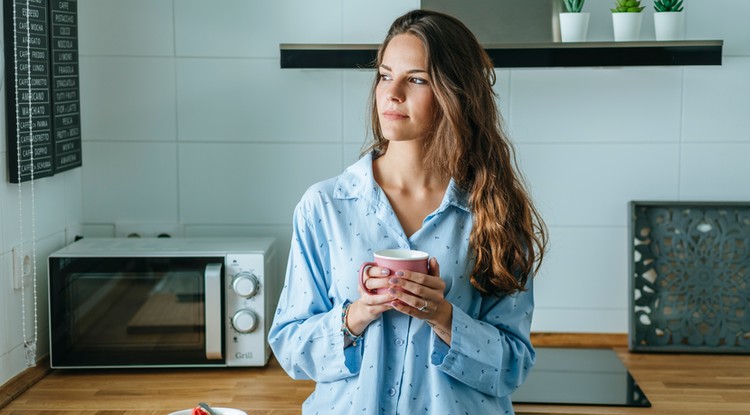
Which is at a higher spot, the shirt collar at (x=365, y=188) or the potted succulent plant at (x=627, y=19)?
the potted succulent plant at (x=627, y=19)

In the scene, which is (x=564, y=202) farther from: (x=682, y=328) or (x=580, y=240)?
(x=682, y=328)

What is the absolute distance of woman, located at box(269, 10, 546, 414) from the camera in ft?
4.42

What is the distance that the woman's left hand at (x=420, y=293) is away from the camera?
1.20m

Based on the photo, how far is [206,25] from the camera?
2.27 meters

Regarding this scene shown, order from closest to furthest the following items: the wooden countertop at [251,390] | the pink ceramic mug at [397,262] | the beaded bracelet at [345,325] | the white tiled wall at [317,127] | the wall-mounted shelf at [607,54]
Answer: the pink ceramic mug at [397,262] → the beaded bracelet at [345,325] → the wooden countertop at [251,390] → the wall-mounted shelf at [607,54] → the white tiled wall at [317,127]

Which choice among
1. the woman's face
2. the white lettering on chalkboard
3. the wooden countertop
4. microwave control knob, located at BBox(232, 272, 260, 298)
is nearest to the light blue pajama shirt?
the woman's face

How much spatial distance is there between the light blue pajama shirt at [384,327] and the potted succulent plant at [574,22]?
816 mm

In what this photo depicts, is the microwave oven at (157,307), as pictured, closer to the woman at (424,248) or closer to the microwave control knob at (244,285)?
the microwave control knob at (244,285)

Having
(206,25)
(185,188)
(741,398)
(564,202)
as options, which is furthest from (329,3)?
(741,398)

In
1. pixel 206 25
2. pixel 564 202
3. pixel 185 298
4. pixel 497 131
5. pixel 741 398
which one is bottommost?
pixel 741 398

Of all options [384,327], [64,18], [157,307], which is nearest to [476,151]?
[384,327]

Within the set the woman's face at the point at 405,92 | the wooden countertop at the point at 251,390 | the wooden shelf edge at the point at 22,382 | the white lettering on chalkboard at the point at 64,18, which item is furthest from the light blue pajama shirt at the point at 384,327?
the white lettering on chalkboard at the point at 64,18

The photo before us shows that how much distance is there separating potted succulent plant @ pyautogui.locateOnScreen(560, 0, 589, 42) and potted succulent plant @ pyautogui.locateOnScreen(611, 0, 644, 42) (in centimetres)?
7

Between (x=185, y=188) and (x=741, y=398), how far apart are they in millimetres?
1350
